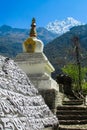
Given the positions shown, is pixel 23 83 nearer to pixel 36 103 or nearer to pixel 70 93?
pixel 36 103

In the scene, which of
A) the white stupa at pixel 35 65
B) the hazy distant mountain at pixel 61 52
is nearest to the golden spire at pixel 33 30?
the white stupa at pixel 35 65

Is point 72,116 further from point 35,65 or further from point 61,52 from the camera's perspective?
point 61,52

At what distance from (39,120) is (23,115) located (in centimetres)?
23

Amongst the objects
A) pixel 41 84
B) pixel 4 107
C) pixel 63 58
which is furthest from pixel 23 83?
pixel 63 58

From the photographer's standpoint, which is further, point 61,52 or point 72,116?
point 61,52

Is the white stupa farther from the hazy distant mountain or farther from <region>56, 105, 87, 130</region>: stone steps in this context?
the hazy distant mountain

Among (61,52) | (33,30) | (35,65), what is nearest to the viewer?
(35,65)

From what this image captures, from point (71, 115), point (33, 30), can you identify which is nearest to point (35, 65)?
point (33, 30)

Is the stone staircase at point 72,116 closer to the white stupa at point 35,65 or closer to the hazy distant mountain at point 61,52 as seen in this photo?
the white stupa at point 35,65

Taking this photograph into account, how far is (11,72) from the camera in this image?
107 inches

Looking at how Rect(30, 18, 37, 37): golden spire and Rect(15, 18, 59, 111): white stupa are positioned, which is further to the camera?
Rect(30, 18, 37, 37): golden spire

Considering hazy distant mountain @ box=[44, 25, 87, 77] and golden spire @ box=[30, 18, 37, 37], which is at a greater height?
golden spire @ box=[30, 18, 37, 37]

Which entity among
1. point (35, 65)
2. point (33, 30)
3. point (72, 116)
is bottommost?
point (72, 116)

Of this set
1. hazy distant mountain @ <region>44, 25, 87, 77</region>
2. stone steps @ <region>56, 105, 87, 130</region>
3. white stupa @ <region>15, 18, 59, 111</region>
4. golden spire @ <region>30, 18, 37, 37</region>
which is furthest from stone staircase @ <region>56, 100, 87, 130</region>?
hazy distant mountain @ <region>44, 25, 87, 77</region>
